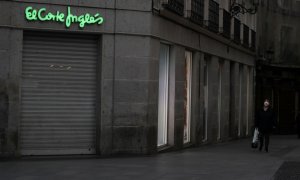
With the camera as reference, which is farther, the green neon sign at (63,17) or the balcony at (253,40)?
the balcony at (253,40)

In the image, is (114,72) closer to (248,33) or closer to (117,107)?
(117,107)

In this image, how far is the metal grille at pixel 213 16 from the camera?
71.1 ft

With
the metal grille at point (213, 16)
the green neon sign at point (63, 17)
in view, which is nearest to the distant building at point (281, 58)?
the metal grille at point (213, 16)

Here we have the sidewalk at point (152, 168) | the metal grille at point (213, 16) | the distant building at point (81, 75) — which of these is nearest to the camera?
the sidewalk at point (152, 168)

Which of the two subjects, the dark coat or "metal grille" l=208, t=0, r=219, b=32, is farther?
"metal grille" l=208, t=0, r=219, b=32

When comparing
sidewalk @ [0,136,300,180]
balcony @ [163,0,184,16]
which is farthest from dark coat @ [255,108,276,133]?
balcony @ [163,0,184,16]

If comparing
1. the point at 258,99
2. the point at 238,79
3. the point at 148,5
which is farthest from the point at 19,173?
the point at 258,99

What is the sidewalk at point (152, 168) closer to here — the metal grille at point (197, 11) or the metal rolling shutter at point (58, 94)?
the metal rolling shutter at point (58, 94)

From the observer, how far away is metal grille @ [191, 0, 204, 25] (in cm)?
1925

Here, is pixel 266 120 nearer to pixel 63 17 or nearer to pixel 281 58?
pixel 63 17

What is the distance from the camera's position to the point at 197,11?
65.3ft

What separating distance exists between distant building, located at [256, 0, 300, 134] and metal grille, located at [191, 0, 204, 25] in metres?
14.9

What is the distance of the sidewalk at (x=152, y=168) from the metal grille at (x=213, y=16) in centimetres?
733

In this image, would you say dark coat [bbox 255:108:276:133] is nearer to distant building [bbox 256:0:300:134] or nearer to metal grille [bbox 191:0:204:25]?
metal grille [bbox 191:0:204:25]
